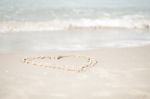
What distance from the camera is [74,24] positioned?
1257 centimetres

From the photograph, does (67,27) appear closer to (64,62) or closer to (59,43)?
(59,43)

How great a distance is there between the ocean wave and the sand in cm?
516

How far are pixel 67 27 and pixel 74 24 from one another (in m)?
0.88

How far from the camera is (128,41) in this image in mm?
8430

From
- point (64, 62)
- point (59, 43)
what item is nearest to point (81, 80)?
point (64, 62)

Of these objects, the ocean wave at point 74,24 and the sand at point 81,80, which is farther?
the ocean wave at point 74,24

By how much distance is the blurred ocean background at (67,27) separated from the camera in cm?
805

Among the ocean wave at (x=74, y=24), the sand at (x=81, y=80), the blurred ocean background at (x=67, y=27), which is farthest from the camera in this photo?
the ocean wave at (x=74, y=24)

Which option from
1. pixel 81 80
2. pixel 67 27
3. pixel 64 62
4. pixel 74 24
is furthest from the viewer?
pixel 74 24

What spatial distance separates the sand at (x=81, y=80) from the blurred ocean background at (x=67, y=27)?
5.26 feet

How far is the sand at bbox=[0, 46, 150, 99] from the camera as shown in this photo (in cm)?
430

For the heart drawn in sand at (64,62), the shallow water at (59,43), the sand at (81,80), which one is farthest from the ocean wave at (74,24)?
the sand at (81,80)

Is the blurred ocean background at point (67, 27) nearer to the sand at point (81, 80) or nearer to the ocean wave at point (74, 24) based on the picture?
the ocean wave at point (74, 24)

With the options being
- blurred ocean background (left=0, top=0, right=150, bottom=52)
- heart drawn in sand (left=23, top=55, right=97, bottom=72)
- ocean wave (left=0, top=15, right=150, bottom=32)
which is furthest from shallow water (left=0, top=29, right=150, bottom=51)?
Answer: ocean wave (left=0, top=15, right=150, bottom=32)
